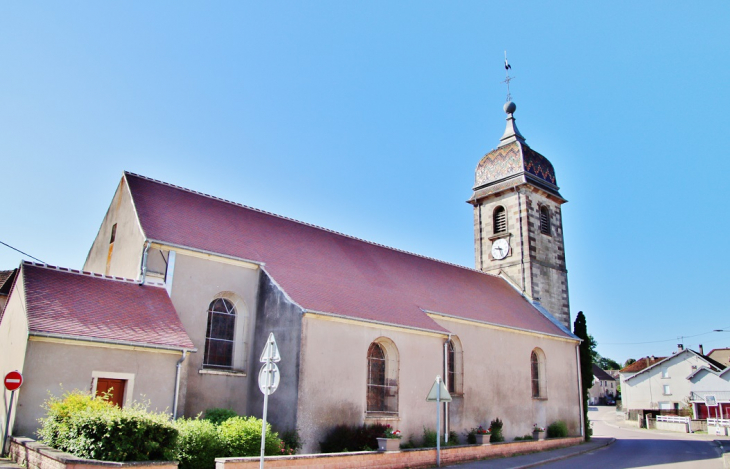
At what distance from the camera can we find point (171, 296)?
50.6 feet

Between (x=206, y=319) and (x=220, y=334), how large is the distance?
2.25ft

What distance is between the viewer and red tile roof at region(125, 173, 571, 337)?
1677 centimetres

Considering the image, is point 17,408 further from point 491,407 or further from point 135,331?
point 491,407

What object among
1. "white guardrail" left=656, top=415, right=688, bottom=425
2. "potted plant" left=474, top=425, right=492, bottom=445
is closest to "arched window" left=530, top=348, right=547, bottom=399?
"potted plant" left=474, top=425, right=492, bottom=445

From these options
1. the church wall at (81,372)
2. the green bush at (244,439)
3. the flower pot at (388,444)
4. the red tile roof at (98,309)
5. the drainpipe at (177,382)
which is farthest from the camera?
the flower pot at (388,444)

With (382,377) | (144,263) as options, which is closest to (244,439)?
(144,263)

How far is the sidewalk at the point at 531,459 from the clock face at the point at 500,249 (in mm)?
10607

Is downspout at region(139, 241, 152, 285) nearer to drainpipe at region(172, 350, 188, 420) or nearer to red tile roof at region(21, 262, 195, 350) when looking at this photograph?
red tile roof at region(21, 262, 195, 350)

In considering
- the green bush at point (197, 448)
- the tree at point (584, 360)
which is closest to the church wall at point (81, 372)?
the green bush at point (197, 448)

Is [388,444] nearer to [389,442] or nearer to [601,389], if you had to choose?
[389,442]

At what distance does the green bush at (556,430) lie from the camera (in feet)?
79.7

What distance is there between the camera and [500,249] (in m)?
31.5

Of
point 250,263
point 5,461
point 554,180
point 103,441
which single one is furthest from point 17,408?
point 554,180

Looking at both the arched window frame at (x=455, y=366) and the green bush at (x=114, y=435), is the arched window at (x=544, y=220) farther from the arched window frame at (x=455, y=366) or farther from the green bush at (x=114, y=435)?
the green bush at (x=114, y=435)
